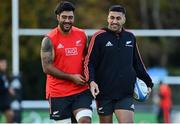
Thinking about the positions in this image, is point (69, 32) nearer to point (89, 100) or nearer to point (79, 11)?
point (89, 100)

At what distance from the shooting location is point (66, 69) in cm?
1045

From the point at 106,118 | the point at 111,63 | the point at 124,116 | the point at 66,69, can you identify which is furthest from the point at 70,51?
the point at 124,116

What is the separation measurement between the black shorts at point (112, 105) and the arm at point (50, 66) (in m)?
0.36

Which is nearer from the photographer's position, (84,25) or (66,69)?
(66,69)

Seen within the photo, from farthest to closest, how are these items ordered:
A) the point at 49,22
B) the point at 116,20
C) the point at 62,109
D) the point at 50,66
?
the point at 49,22, the point at 62,109, the point at 50,66, the point at 116,20

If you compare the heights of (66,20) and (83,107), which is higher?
(66,20)

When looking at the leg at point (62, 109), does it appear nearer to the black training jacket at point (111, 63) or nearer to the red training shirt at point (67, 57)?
the red training shirt at point (67, 57)

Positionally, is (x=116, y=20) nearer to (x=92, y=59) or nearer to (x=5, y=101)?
(x=92, y=59)

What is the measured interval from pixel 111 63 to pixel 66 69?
58 centimetres

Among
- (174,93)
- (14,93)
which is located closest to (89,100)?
(14,93)

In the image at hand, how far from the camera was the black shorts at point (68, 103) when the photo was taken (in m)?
10.5

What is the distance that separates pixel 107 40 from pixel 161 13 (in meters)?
20.5

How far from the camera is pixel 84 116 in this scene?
10.3 m

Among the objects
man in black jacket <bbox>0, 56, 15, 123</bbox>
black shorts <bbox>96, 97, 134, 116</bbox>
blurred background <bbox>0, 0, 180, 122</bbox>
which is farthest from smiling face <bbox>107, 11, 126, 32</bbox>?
blurred background <bbox>0, 0, 180, 122</bbox>
